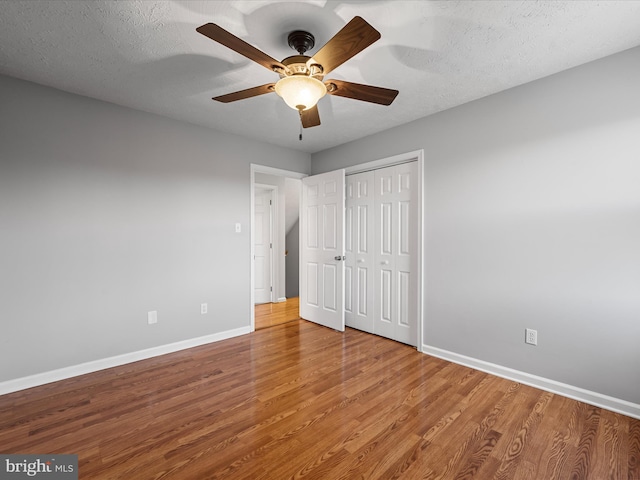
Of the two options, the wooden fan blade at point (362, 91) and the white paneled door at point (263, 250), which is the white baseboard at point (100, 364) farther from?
the wooden fan blade at point (362, 91)

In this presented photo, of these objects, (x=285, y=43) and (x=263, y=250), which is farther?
(x=263, y=250)

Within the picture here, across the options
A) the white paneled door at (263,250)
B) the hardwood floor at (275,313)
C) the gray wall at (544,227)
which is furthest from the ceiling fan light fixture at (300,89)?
the white paneled door at (263,250)

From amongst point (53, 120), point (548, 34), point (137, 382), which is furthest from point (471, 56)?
point (137, 382)

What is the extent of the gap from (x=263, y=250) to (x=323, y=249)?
1701mm

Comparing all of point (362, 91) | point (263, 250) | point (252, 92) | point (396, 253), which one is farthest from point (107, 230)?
point (396, 253)

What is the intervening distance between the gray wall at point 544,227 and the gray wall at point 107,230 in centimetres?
237

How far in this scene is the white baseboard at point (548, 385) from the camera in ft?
6.47

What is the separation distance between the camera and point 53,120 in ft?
8.00

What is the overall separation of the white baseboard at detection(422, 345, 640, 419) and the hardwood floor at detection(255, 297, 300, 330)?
6.96ft

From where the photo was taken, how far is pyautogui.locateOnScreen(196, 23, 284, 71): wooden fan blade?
125 centimetres

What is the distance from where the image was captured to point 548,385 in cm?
227

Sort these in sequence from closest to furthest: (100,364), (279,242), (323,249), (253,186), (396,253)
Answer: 1. (100,364)
2. (396,253)
3. (253,186)
4. (323,249)
5. (279,242)

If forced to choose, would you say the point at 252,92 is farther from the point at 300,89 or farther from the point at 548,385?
the point at 548,385

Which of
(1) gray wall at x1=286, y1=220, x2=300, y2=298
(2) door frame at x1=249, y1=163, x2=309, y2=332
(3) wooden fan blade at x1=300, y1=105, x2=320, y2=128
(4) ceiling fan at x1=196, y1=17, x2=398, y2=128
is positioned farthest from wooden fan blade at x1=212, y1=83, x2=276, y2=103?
(1) gray wall at x1=286, y1=220, x2=300, y2=298
